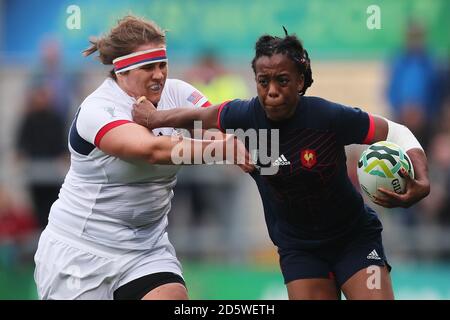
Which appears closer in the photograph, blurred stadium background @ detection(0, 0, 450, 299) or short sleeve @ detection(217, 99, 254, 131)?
short sleeve @ detection(217, 99, 254, 131)

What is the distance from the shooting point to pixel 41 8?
13703mm

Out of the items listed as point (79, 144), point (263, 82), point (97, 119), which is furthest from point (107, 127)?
point (263, 82)

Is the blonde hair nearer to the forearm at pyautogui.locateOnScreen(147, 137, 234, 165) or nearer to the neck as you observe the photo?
the neck

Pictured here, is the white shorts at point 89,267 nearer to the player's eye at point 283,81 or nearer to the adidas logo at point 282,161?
the adidas logo at point 282,161

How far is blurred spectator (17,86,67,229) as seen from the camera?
443 inches

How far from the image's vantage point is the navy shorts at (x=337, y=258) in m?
5.92

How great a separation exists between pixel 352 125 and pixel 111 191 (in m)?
1.49

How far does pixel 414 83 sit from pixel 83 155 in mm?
6239

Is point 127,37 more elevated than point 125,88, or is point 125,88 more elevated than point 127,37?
point 127,37

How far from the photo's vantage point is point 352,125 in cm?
586

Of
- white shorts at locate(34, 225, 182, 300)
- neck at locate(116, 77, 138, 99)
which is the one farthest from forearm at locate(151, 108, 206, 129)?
white shorts at locate(34, 225, 182, 300)

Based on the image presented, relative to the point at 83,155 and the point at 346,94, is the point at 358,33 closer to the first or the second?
the point at 346,94

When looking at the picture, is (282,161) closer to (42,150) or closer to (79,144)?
(79,144)

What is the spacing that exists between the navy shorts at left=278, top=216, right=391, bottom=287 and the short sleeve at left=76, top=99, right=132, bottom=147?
129 centimetres
